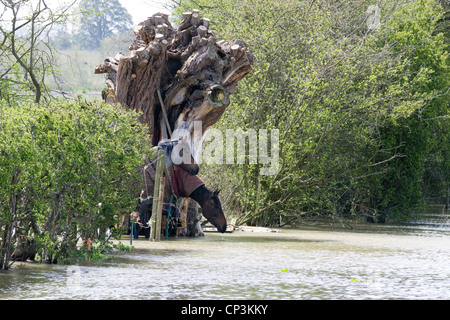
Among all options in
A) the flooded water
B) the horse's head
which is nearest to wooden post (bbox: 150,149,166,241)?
the flooded water

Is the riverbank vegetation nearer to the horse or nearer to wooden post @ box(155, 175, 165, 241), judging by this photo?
wooden post @ box(155, 175, 165, 241)

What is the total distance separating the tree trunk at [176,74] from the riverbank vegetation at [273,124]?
1.35m

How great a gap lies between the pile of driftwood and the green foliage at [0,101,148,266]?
4283 millimetres

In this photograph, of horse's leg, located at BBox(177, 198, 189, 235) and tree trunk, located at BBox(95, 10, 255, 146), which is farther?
horse's leg, located at BBox(177, 198, 189, 235)

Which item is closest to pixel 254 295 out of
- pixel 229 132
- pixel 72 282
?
pixel 72 282

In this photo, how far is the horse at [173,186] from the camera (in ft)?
53.7

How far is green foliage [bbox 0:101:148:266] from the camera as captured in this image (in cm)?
921

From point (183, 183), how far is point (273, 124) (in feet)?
17.9

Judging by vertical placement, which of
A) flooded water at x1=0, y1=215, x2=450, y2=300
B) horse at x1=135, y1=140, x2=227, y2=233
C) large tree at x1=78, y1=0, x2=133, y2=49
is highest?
large tree at x1=78, y1=0, x2=133, y2=49

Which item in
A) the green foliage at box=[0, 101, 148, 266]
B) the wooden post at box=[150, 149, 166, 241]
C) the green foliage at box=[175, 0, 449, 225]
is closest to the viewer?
the green foliage at box=[0, 101, 148, 266]

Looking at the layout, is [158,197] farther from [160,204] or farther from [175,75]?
[175,75]

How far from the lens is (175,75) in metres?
17.5

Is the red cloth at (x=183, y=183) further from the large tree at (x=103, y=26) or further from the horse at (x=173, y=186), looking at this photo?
the large tree at (x=103, y=26)

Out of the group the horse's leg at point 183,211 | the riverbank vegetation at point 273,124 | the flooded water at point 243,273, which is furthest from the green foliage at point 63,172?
the horse's leg at point 183,211
